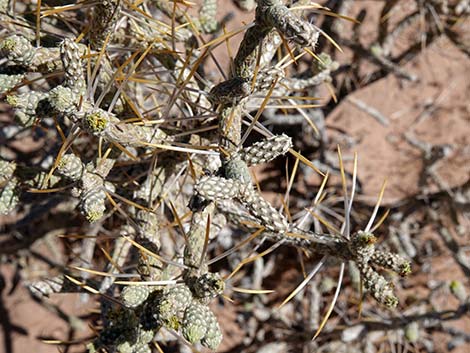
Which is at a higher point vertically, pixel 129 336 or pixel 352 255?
pixel 352 255

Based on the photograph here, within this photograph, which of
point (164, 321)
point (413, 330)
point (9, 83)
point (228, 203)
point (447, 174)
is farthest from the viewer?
point (447, 174)

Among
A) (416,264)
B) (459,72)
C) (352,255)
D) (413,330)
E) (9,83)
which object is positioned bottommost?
(413,330)

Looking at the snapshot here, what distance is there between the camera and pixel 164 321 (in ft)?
4.04

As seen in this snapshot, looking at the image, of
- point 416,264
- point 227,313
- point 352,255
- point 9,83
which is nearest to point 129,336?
point 352,255

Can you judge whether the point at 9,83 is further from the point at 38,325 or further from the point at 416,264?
the point at 416,264

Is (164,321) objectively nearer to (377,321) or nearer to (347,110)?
(377,321)

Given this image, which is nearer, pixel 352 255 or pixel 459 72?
pixel 352 255

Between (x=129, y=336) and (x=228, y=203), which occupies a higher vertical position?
(x=228, y=203)

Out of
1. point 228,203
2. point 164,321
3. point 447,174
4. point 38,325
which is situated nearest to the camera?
point 164,321

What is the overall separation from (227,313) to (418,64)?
220cm

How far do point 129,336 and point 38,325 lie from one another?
6.90ft

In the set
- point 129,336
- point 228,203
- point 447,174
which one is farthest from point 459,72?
point 129,336

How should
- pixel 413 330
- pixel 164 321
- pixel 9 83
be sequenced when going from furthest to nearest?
pixel 413 330 → pixel 9 83 → pixel 164 321

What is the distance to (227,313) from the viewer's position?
330 cm
